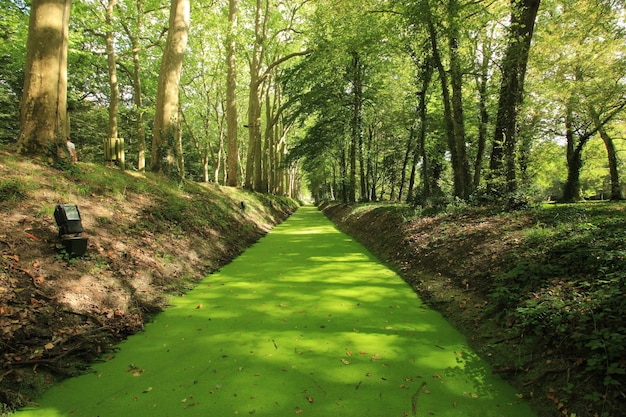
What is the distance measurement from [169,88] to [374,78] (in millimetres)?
12016

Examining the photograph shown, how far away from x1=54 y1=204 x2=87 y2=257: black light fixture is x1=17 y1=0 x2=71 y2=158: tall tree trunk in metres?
2.50

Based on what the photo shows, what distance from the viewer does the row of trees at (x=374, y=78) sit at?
284 inches

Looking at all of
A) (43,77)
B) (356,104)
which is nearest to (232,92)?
(356,104)

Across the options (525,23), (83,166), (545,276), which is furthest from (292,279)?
(525,23)

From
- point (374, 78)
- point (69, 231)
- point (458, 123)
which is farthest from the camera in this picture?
point (374, 78)

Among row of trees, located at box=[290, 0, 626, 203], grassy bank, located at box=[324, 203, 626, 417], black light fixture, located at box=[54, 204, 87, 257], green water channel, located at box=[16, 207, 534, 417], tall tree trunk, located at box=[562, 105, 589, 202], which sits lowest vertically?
green water channel, located at box=[16, 207, 534, 417]

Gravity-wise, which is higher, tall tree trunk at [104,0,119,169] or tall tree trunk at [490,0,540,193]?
tall tree trunk at [104,0,119,169]

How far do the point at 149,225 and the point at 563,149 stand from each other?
21.4m

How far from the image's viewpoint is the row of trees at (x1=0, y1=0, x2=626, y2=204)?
7.21 metres

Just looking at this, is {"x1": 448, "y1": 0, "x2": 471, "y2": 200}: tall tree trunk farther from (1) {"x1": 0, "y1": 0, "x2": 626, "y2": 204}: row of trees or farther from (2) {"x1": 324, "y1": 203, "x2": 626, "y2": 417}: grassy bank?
(2) {"x1": 324, "y1": 203, "x2": 626, "y2": 417}: grassy bank

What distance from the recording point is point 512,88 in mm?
7227

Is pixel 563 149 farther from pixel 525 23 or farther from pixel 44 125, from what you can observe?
pixel 44 125

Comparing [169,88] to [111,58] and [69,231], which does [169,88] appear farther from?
[69,231]

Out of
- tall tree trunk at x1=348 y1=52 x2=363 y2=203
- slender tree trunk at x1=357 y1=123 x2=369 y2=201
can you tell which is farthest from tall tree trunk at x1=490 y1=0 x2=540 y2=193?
tall tree trunk at x1=348 y1=52 x2=363 y2=203
